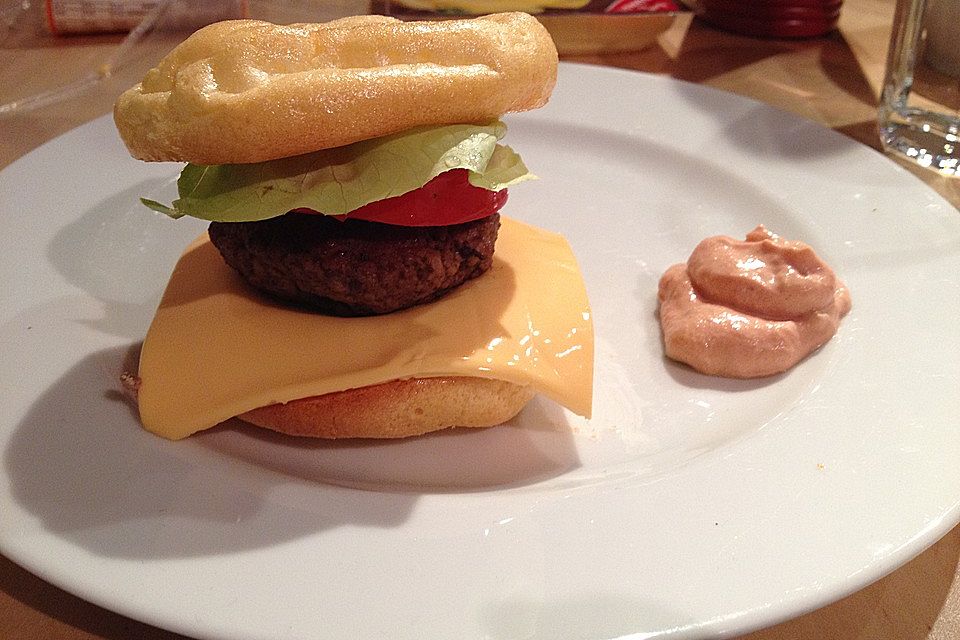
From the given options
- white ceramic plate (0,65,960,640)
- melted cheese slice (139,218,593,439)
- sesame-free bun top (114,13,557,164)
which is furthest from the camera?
melted cheese slice (139,218,593,439)

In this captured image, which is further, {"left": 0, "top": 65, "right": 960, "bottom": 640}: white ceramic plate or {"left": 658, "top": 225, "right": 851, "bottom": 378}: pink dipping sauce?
{"left": 658, "top": 225, "right": 851, "bottom": 378}: pink dipping sauce

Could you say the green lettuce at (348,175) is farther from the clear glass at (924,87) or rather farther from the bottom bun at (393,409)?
the clear glass at (924,87)

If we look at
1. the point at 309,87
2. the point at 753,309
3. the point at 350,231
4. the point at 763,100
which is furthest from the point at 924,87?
the point at 309,87

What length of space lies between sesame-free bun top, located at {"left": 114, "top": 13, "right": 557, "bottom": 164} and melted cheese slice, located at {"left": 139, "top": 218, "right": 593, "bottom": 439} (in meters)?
0.43

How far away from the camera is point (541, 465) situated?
194 cm

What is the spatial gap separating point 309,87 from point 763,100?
A: 2888 millimetres

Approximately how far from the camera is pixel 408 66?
1.74 m

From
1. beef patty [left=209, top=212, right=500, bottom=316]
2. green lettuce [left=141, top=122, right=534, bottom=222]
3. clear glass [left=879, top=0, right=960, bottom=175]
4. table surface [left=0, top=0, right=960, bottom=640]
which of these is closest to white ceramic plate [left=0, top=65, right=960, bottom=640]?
table surface [left=0, top=0, right=960, bottom=640]

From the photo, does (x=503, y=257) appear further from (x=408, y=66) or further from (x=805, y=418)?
(x=805, y=418)

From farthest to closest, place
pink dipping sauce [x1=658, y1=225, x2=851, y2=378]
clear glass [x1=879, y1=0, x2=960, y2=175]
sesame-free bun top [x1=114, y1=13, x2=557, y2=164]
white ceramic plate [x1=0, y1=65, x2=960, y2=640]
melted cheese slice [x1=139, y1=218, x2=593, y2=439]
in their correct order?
clear glass [x1=879, y1=0, x2=960, y2=175] → pink dipping sauce [x1=658, y1=225, x2=851, y2=378] → melted cheese slice [x1=139, y1=218, x2=593, y2=439] → sesame-free bun top [x1=114, y1=13, x2=557, y2=164] → white ceramic plate [x1=0, y1=65, x2=960, y2=640]

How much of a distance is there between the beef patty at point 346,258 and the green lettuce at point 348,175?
0.13 metres

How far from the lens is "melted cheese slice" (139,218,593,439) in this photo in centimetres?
183

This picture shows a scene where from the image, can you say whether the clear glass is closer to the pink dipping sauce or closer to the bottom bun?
the pink dipping sauce

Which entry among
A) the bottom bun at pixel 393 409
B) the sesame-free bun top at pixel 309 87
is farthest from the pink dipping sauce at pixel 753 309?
the sesame-free bun top at pixel 309 87
